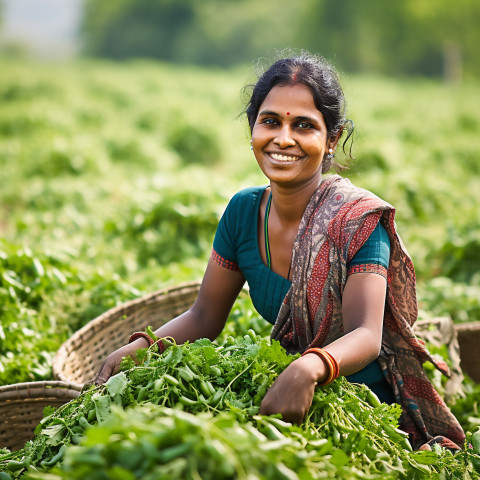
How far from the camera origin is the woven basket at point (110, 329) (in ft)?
8.77

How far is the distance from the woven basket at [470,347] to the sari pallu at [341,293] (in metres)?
0.97

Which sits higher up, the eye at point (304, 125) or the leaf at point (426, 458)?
the eye at point (304, 125)

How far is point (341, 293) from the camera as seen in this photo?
209 cm

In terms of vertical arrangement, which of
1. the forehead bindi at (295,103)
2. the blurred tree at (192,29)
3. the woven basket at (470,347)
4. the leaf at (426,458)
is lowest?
the woven basket at (470,347)

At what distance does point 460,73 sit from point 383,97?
55.4ft

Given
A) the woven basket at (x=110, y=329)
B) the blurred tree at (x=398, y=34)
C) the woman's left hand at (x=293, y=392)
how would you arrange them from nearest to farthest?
the woman's left hand at (x=293, y=392) < the woven basket at (x=110, y=329) < the blurred tree at (x=398, y=34)

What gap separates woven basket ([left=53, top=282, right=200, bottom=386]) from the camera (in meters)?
2.67

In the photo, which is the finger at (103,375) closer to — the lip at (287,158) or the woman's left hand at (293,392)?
the woman's left hand at (293,392)

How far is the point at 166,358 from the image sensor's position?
1.81m

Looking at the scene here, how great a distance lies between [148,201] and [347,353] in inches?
163

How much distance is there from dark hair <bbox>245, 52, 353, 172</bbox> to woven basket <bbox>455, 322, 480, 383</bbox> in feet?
5.16

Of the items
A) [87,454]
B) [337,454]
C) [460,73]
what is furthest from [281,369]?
[460,73]

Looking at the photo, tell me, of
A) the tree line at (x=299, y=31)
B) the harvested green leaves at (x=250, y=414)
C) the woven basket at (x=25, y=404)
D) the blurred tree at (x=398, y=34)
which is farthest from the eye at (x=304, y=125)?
the blurred tree at (x=398, y=34)

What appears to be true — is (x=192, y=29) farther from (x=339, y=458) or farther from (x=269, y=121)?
(x=339, y=458)
